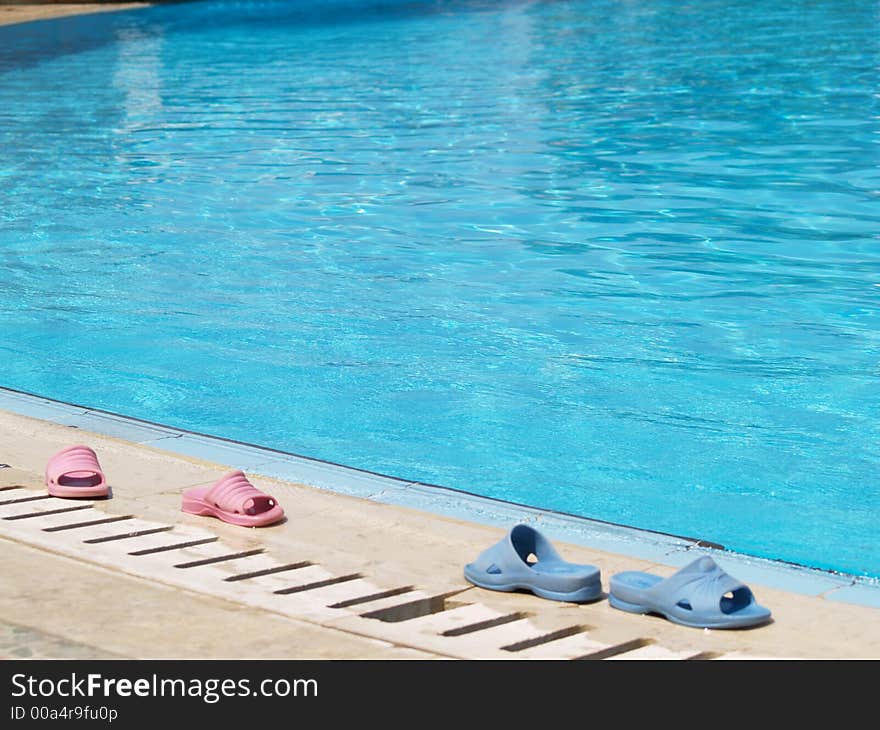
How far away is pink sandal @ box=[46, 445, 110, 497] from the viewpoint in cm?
444

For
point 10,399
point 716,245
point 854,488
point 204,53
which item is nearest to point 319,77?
point 204,53

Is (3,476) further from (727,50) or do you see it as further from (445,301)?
(727,50)

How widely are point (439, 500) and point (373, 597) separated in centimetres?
104

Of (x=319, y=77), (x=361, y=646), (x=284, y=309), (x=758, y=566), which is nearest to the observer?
(x=361, y=646)

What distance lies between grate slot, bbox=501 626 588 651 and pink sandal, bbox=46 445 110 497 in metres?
1.73

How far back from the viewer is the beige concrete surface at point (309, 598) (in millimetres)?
3129

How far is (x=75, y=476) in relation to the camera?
14.7ft

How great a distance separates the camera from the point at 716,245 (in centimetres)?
838

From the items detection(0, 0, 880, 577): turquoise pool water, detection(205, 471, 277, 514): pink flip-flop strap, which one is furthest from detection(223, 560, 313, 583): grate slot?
detection(0, 0, 880, 577): turquoise pool water

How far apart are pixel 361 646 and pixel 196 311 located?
4.53 meters

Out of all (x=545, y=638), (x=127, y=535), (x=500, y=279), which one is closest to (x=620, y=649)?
(x=545, y=638)

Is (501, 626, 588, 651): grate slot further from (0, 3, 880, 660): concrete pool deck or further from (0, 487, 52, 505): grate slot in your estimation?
(0, 487, 52, 505): grate slot

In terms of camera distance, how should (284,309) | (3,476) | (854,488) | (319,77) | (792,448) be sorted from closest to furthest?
(3,476) → (854,488) → (792,448) → (284,309) → (319,77)

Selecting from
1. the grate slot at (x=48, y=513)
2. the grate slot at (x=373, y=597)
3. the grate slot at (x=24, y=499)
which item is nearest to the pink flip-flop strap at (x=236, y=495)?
the grate slot at (x=48, y=513)
